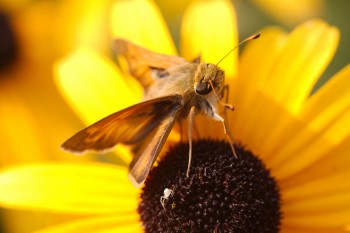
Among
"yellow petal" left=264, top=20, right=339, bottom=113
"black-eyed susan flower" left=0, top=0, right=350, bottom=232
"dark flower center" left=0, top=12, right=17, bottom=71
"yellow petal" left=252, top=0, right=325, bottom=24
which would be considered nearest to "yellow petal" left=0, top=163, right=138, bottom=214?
"black-eyed susan flower" left=0, top=0, right=350, bottom=232

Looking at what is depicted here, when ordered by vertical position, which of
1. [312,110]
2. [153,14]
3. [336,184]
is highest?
[153,14]

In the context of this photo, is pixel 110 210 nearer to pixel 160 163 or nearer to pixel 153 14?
pixel 160 163

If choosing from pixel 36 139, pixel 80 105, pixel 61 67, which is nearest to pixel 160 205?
pixel 80 105

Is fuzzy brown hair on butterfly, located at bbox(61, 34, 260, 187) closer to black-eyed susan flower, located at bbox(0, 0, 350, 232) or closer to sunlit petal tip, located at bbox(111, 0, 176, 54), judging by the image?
black-eyed susan flower, located at bbox(0, 0, 350, 232)

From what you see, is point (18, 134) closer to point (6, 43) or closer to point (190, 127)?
point (6, 43)

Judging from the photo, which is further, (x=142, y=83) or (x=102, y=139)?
(x=142, y=83)

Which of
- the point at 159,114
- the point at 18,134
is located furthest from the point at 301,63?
the point at 18,134
